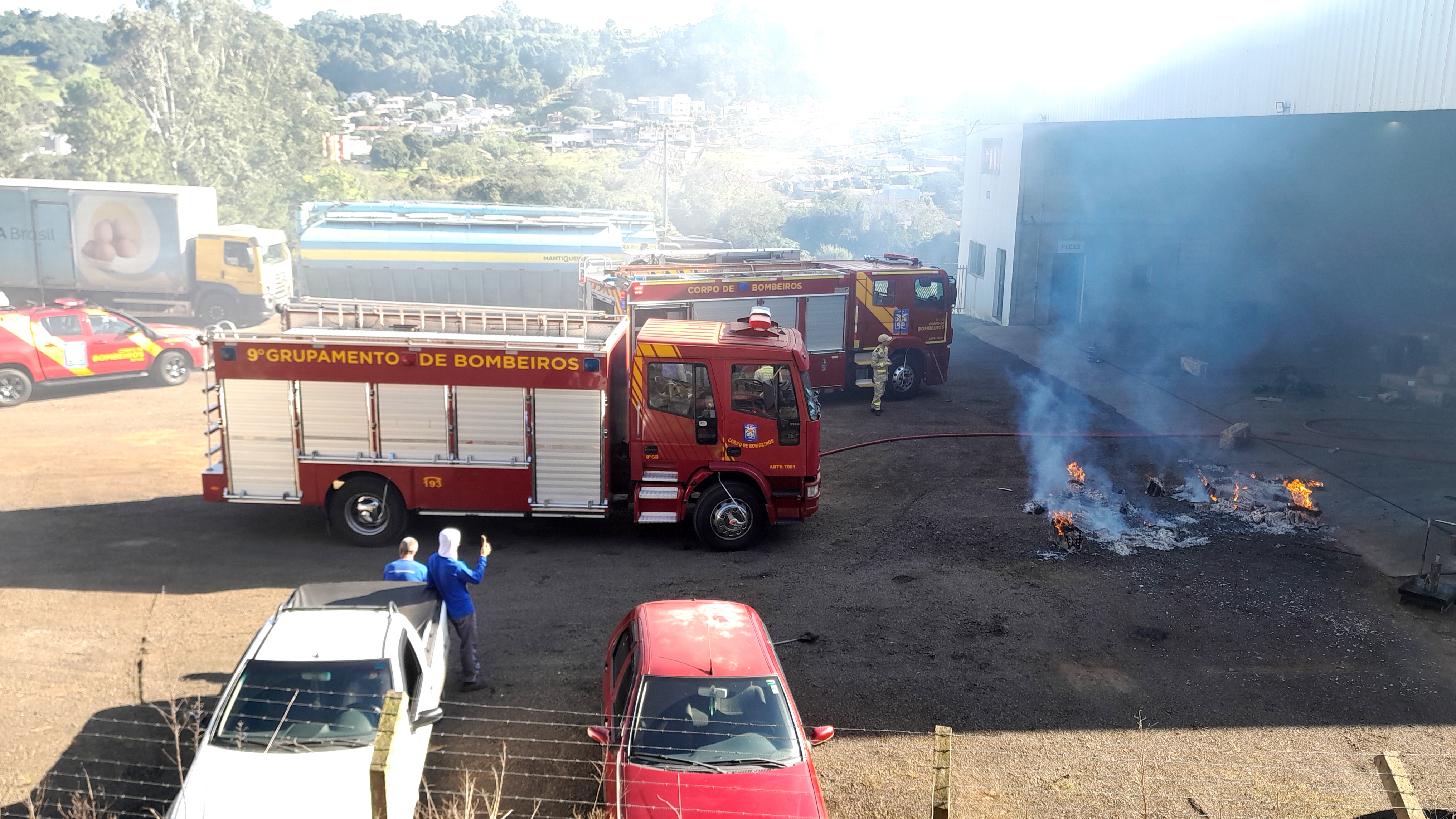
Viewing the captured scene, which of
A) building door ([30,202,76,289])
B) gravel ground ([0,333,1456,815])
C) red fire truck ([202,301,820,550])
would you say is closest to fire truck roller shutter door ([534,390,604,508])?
red fire truck ([202,301,820,550])

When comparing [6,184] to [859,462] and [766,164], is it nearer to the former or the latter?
[859,462]

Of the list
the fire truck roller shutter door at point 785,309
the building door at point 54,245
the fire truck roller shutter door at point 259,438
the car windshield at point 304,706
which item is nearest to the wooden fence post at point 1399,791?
the car windshield at point 304,706

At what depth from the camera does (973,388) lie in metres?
20.5

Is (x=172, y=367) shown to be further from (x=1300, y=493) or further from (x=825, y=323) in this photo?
(x=1300, y=493)

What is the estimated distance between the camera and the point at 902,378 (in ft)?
63.5

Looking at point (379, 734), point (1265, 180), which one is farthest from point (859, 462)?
point (1265, 180)

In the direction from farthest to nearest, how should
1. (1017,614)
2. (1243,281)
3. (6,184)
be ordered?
(1243,281) → (6,184) → (1017,614)

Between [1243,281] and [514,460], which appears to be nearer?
[514,460]

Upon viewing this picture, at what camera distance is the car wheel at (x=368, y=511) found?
10766 mm

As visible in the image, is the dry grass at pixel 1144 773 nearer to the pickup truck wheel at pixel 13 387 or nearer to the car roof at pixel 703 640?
the car roof at pixel 703 640

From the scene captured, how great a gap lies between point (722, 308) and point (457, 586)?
10.1 m

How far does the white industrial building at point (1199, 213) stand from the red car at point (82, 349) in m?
19.7

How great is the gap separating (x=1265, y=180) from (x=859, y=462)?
55.7ft

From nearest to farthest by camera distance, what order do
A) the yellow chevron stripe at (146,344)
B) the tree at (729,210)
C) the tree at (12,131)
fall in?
the yellow chevron stripe at (146,344) < the tree at (12,131) < the tree at (729,210)
